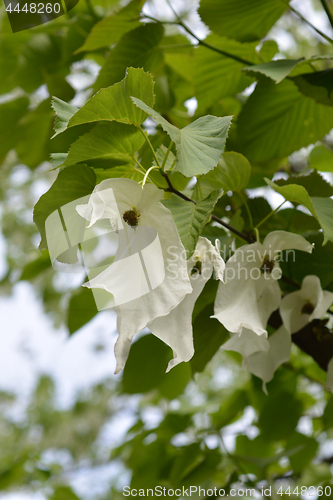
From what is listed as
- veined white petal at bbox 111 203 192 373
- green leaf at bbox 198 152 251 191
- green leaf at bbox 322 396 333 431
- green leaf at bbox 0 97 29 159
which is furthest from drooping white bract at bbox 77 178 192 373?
green leaf at bbox 0 97 29 159

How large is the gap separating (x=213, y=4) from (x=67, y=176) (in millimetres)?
318

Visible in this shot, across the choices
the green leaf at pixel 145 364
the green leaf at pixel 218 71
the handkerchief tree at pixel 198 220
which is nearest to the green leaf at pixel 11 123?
the handkerchief tree at pixel 198 220

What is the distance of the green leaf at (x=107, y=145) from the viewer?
0.25 m

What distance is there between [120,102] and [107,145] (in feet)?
0.10

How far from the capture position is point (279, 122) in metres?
0.53

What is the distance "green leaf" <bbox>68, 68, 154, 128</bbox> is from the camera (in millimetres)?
Result: 226

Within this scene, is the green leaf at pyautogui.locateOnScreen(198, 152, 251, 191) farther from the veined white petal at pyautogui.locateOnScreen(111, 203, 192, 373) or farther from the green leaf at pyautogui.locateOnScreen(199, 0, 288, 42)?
the green leaf at pyautogui.locateOnScreen(199, 0, 288, 42)

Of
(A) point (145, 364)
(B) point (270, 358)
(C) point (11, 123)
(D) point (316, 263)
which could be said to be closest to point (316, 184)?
(D) point (316, 263)

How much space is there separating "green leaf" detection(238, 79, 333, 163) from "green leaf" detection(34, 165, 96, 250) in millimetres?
299

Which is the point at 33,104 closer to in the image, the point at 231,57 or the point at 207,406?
the point at 231,57

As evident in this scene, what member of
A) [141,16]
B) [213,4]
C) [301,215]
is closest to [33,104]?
[141,16]

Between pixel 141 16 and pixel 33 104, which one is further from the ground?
pixel 141 16

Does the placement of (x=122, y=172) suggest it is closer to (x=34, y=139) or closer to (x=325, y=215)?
(x=325, y=215)

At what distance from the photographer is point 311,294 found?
A: 0.35 m
